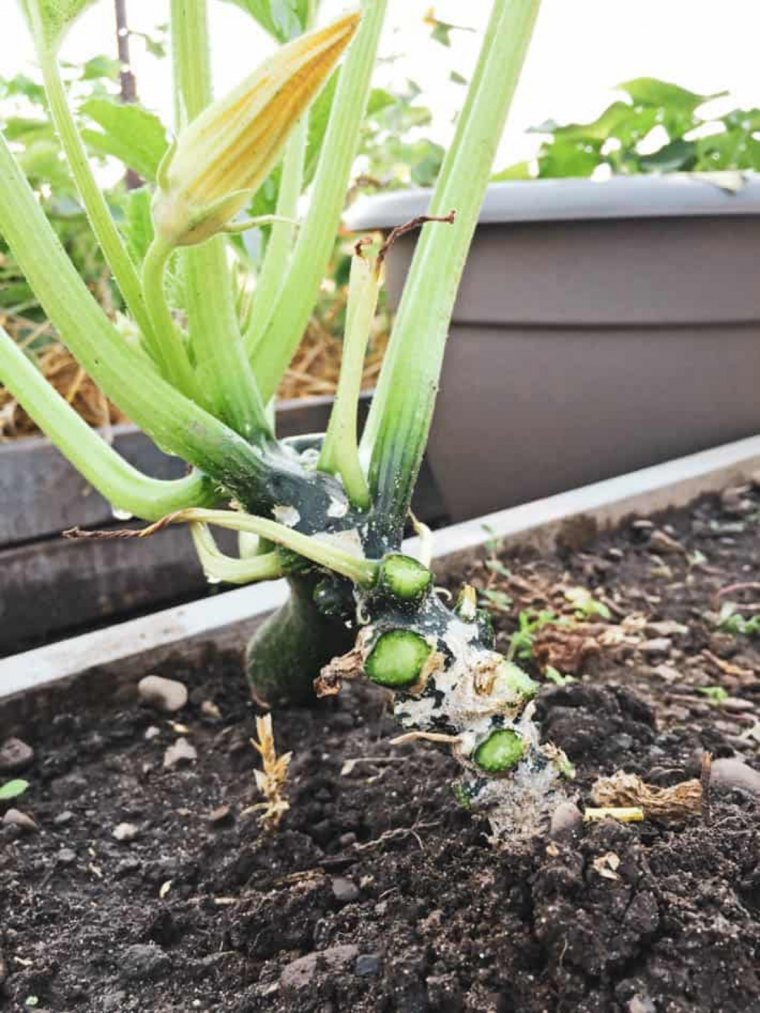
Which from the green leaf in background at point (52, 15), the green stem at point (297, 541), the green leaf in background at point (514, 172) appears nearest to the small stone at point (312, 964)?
the green stem at point (297, 541)

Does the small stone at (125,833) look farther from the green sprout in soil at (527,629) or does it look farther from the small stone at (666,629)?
the small stone at (666,629)

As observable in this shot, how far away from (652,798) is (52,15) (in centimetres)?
59

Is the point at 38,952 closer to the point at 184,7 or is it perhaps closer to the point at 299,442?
the point at 299,442

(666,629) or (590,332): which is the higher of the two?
(590,332)

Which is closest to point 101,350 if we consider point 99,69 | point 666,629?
point 666,629

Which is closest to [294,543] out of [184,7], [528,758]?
[528,758]

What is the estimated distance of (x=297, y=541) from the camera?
1.98 ft

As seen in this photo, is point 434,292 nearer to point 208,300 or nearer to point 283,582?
point 208,300

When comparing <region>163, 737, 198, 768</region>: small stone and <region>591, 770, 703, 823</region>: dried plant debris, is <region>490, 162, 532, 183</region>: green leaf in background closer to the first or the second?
<region>163, 737, 198, 768</region>: small stone

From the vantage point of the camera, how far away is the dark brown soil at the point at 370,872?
0.60 metres

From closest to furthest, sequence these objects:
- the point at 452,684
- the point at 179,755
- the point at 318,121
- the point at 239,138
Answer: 1. the point at 239,138
2. the point at 452,684
3. the point at 318,121
4. the point at 179,755

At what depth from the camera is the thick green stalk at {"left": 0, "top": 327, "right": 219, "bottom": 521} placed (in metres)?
0.65

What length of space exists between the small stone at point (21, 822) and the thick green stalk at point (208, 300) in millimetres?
379

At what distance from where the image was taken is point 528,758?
2.14 feet
